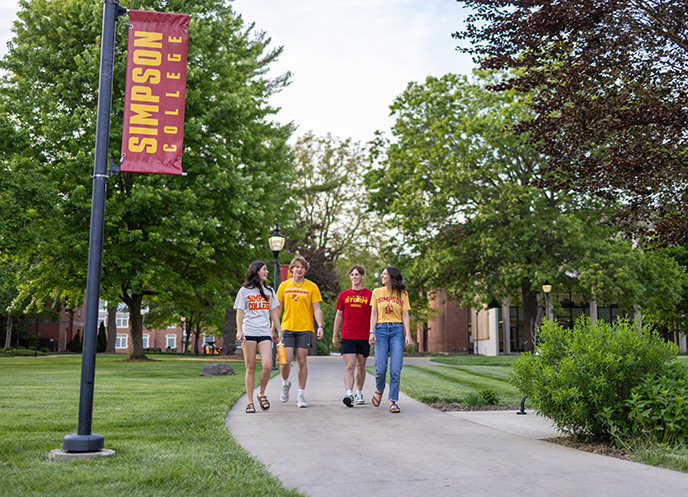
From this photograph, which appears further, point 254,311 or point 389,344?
point 389,344

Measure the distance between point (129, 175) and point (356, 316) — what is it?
17.3 m

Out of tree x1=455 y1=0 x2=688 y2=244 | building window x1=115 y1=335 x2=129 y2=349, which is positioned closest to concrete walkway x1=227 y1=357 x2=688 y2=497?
tree x1=455 y1=0 x2=688 y2=244

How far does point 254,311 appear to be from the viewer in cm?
895

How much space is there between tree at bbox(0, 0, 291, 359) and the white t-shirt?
44.3 ft

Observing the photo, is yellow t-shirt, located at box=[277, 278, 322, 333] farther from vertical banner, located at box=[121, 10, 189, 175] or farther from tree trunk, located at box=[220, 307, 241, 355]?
tree trunk, located at box=[220, 307, 241, 355]

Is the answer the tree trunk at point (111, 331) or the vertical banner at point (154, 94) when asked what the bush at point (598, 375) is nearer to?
the vertical banner at point (154, 94)

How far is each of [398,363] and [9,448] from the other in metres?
5.04

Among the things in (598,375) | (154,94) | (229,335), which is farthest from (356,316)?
(229,335)

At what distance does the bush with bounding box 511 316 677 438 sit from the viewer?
6.06 metres

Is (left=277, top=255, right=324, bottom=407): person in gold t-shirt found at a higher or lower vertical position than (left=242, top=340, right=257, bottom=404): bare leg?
higher

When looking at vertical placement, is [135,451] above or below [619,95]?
below

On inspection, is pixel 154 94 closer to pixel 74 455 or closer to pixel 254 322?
pixel 74 455

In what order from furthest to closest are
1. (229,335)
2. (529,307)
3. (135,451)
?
1. (229,335)
2. (529,307)
3. (135,451)

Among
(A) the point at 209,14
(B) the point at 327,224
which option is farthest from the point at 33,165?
(B) the point at 327,224
